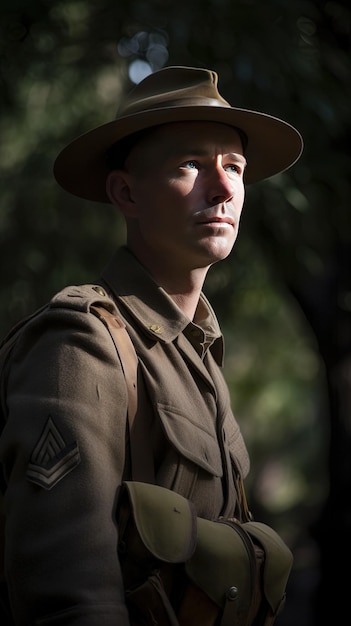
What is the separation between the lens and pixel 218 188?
12.0ft

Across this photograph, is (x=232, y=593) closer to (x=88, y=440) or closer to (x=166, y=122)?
(x=88, y=440)

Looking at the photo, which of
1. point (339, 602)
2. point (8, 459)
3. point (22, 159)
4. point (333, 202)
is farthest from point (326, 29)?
point (8, 459)

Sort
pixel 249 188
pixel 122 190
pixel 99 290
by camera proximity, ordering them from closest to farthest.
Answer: pixel 99 290
pixel 122 190
pixel 249 188

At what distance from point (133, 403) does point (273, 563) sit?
0.68 m

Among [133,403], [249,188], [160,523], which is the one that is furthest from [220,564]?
[249,188]

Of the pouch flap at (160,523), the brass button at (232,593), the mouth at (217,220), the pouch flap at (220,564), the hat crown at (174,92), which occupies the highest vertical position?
the hat crown at (174,92)

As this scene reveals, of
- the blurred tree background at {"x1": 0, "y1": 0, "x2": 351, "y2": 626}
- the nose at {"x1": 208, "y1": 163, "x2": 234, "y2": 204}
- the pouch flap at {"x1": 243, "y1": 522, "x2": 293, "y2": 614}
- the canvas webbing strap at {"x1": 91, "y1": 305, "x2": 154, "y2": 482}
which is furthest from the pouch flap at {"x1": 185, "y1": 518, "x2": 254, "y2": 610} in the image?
the blurred tree background at {"x1": 0, "y1": 0, "x2": 351, "y2": 626}

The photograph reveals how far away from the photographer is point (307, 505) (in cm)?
1149

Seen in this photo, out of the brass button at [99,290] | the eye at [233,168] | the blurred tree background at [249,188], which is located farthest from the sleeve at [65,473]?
the blurred tree background at [249,188]

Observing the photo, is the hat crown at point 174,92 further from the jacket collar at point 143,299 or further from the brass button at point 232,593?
the brass button at point 232,593

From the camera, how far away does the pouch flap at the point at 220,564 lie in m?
3.27

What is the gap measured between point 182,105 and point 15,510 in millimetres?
1368

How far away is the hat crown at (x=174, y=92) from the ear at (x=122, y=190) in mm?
201

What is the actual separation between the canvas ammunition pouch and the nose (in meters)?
0.97
